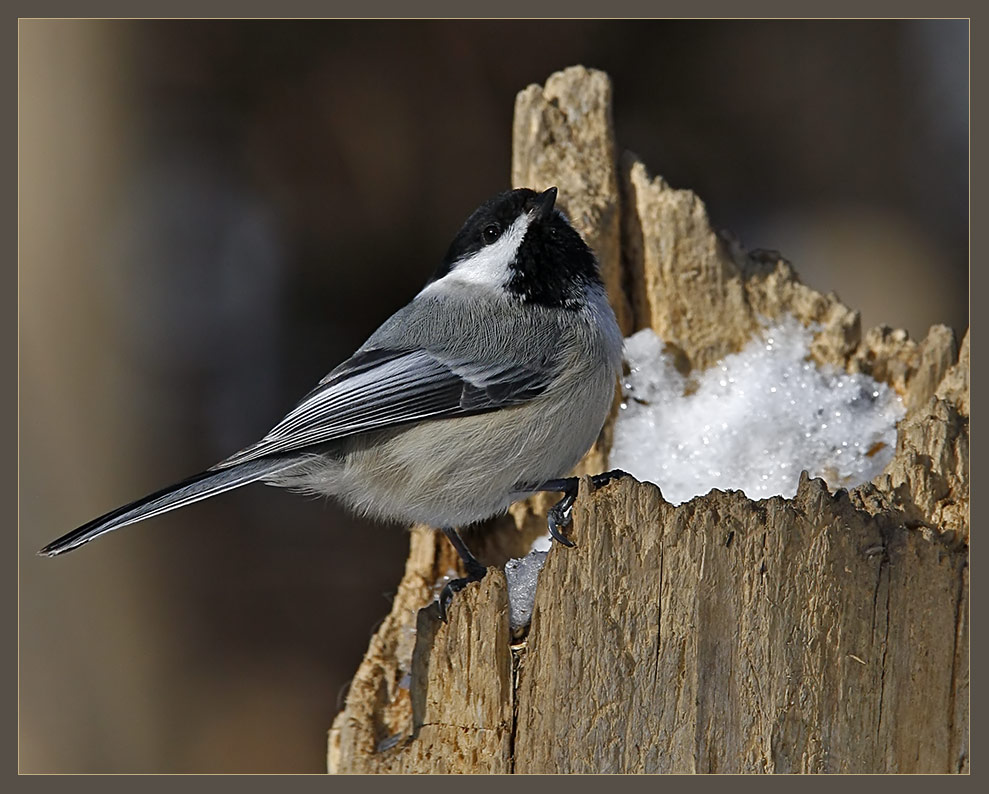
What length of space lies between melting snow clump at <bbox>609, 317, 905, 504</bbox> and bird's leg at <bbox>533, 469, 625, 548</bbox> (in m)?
0.51

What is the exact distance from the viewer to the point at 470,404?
2527 mm

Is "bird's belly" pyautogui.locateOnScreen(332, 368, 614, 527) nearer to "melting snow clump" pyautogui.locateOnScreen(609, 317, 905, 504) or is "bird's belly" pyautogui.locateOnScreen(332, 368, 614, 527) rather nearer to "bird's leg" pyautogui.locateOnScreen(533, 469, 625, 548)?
"bird's leg" pyautogui.locateOnScreen(533, 469, 625, 548)

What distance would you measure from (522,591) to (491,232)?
3.45ft

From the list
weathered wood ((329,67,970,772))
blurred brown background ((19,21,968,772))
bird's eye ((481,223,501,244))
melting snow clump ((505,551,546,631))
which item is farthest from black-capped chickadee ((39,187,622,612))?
blurred brown background ((19,21,968,772))

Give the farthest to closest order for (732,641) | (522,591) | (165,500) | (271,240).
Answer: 1. (271,240)
2. (165,500)
3. (522,591)
4. (732,641)

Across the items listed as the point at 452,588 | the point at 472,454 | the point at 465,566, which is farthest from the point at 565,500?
the point at 465,566

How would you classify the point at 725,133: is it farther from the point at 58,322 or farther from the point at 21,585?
the point at 21,585

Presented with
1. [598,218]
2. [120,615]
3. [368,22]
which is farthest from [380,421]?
[368,22]

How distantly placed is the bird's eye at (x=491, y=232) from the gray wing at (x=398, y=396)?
1.30ft

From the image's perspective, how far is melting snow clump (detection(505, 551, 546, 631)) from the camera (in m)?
2.21

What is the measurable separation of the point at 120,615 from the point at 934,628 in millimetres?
3319

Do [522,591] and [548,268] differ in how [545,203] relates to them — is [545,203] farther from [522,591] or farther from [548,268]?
[522,591]

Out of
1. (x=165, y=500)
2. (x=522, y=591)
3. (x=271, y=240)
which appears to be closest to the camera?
(x=522, y=591)

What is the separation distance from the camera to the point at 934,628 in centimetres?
205
